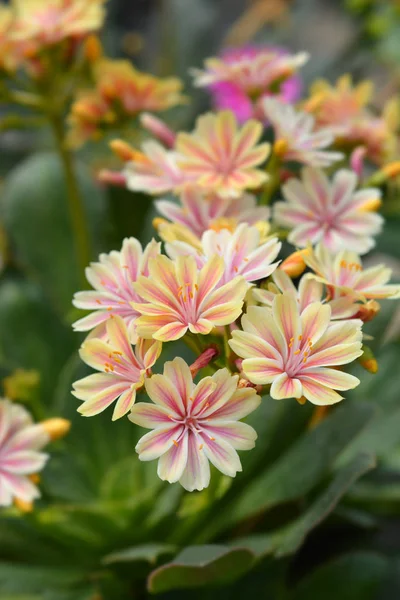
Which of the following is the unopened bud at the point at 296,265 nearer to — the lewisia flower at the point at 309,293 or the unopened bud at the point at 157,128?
the lewisia flower at the point at 309,293

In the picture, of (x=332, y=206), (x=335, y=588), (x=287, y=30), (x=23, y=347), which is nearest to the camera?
(x=332, y=206)

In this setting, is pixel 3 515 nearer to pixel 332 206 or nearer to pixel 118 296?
pixel 118 296

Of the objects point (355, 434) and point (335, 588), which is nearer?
point (355, 434)

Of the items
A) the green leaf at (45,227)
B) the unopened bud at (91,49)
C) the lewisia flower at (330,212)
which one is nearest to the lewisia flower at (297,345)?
the lewisia flower at (330,212)

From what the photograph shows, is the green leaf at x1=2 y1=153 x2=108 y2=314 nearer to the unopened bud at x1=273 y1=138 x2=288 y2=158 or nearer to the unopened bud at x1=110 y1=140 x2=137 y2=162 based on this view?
Answer: the unopened bud at x1=110 y1=140 x2=137 y2=162

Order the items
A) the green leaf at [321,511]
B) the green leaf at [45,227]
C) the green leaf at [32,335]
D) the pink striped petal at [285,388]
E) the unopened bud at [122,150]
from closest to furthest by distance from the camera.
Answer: the pink striped petal at [285,388]
the green leaf at [321,511]
the unopened bud at [122,150]
the green leaf at [32,335]
the green leaf at [45,227]

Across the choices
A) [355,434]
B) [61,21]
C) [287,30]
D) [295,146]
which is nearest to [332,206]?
[295,146]

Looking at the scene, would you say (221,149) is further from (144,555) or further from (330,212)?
(144,555)

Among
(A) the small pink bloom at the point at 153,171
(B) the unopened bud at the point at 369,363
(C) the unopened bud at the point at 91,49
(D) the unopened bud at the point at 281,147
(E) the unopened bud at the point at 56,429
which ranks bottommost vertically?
(B) the unopened bud at the point at 369,363
